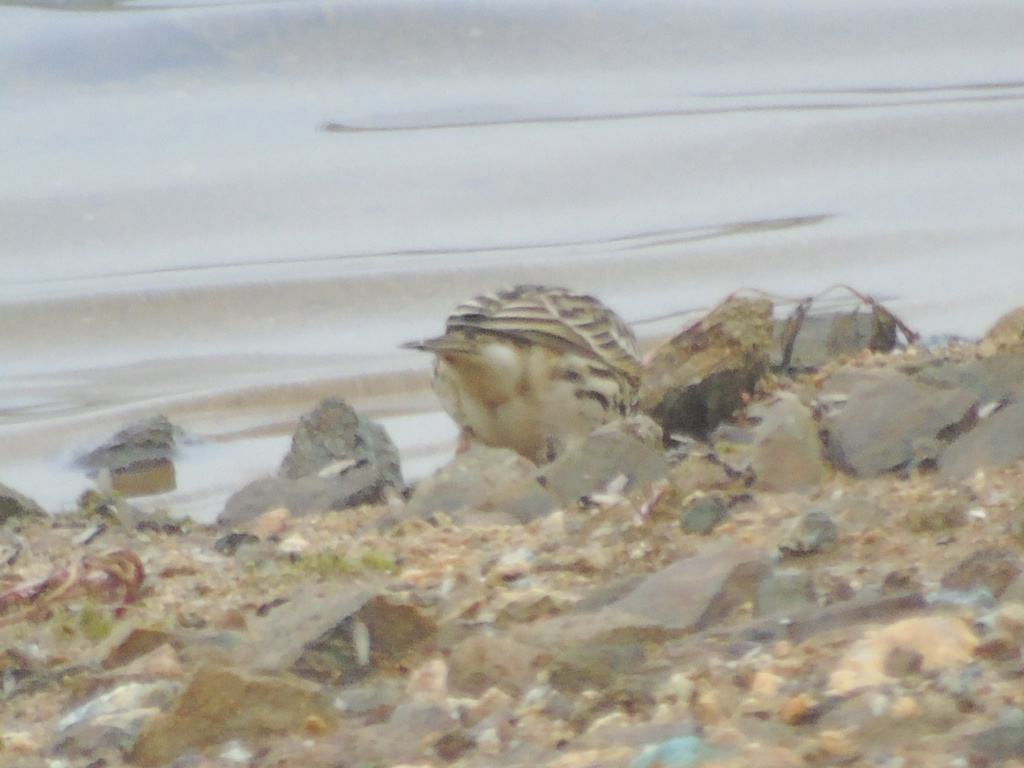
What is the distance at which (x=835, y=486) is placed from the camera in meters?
4.23

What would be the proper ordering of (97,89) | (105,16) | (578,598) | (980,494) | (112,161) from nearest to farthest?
1. (578,598)
2. (980,494)
3. (112,161)
4. (97,89)
5. (105,16)

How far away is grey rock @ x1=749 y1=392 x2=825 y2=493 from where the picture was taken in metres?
4.32

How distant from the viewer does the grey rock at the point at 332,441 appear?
18.6 ft

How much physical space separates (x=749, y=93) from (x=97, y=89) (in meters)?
4.43

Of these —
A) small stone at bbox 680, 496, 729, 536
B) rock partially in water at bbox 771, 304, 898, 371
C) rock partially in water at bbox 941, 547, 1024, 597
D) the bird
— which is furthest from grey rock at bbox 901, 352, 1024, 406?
rock partially in water at bbox 941, 547, 1024, 597

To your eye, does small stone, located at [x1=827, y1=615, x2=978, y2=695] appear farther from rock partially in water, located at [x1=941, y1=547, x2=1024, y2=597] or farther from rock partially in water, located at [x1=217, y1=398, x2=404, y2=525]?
rock partially in water, located at [x1=217, y1=398, x2=404, y2=525]

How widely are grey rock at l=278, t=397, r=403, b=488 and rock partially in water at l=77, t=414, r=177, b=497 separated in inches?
41.5

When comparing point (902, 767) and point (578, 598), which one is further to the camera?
point (578, 598)

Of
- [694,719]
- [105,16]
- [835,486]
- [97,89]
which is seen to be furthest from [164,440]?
[105,16]

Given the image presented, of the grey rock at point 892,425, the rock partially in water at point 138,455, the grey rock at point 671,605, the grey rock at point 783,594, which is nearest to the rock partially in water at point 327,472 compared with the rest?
the rock partially in water at point 138,455

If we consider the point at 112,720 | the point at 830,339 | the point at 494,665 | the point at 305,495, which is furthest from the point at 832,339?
the point at 112,720

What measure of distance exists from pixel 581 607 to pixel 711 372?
2538 mm

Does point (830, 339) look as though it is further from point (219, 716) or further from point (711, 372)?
point (219, 716)

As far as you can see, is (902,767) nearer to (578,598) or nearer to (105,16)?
(578,598)
